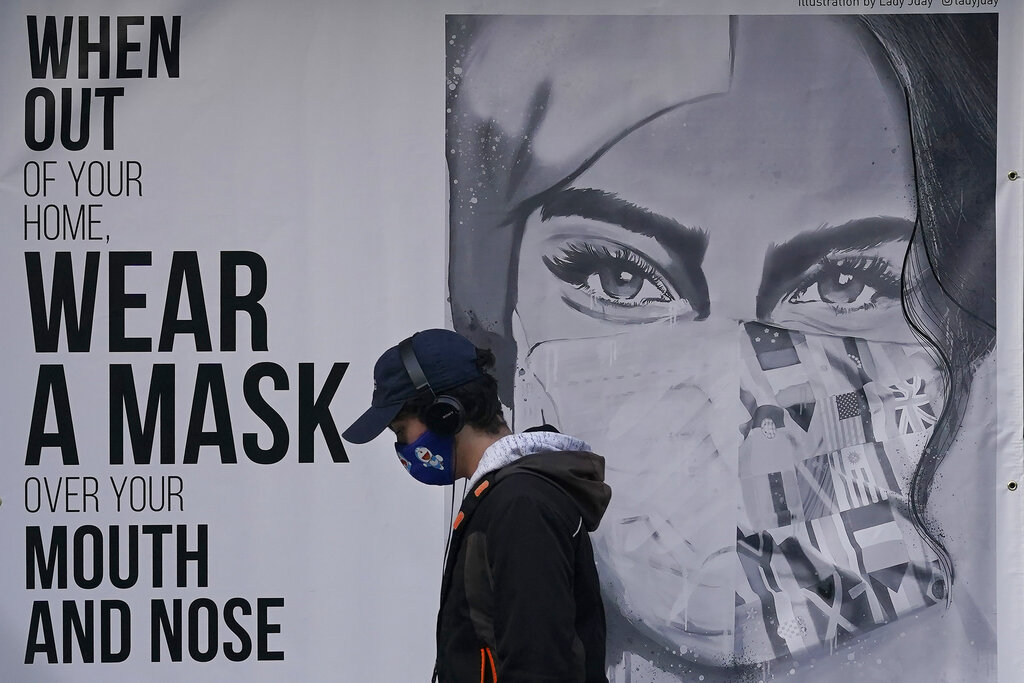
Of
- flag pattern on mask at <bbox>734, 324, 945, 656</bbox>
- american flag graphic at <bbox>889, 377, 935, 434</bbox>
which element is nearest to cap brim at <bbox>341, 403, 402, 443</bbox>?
flag pattern on mask at <bbox>734, 324, 945, 656</bbox>

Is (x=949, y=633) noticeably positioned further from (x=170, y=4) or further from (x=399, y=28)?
(x=170, y=4)

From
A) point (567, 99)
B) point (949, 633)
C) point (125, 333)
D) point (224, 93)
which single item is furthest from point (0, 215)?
point (949, 633)

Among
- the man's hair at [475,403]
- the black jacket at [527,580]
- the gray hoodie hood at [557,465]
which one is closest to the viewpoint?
the black jacket at [527,580]

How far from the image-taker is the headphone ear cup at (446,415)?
1.82 m

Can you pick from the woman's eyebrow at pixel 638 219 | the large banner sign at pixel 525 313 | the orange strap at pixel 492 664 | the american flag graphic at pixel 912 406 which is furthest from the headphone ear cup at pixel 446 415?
the american flag graphic at pixel 912 406

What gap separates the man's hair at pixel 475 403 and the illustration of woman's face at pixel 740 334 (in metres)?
1.00

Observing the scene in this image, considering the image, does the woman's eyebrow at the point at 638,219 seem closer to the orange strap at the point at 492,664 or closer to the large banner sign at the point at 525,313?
the large banner sign at the point at 525,313

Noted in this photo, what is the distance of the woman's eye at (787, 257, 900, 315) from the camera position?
114 inches

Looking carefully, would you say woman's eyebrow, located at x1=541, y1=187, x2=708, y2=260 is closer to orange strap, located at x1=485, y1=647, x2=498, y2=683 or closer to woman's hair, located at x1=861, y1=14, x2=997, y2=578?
woman's hair, located at x1=861, y1=14, x2=997, y2=578

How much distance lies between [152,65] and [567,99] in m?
1.20

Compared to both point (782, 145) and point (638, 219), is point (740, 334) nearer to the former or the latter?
point (638, 219)

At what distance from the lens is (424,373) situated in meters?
1.84

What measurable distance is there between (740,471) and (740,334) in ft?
1.31

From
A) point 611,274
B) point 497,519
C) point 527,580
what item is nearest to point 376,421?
point 497,519
